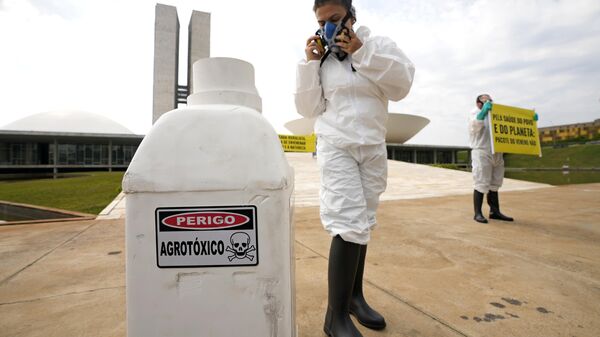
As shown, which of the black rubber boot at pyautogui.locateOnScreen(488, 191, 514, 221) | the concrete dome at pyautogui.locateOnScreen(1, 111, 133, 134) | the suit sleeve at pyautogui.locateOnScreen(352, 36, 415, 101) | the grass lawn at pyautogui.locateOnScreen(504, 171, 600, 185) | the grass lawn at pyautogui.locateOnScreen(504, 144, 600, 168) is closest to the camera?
the suit sleeve at pyautogui.locateOnScreen(352, 36, 415, 101)

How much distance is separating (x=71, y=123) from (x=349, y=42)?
189 ft

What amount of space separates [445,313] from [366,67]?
1155 mm

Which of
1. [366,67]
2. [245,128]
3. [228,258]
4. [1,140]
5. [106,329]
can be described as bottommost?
[106,329]

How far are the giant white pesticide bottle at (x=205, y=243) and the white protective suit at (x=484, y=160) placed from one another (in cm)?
351

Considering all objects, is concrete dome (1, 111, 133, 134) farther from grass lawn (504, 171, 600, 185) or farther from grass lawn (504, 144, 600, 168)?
grass lawn (504, 144, 600, 168)

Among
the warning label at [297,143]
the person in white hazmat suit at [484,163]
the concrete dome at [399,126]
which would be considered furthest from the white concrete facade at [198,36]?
the person in white hazmat suit at [484,163]

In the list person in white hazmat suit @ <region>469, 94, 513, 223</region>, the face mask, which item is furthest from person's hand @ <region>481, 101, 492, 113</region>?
the face mask

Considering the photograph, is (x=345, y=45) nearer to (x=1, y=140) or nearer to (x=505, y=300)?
(x=505, y=300)

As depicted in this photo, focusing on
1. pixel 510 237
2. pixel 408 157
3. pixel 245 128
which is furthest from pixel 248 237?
pixel 408 157

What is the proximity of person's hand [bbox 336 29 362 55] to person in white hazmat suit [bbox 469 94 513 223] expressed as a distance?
9.60 feet

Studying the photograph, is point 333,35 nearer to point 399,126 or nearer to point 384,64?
point 384,64

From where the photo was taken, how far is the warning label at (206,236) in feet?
2.35

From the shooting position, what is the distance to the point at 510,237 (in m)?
2.77

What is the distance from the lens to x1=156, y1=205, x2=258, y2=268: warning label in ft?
2.35
